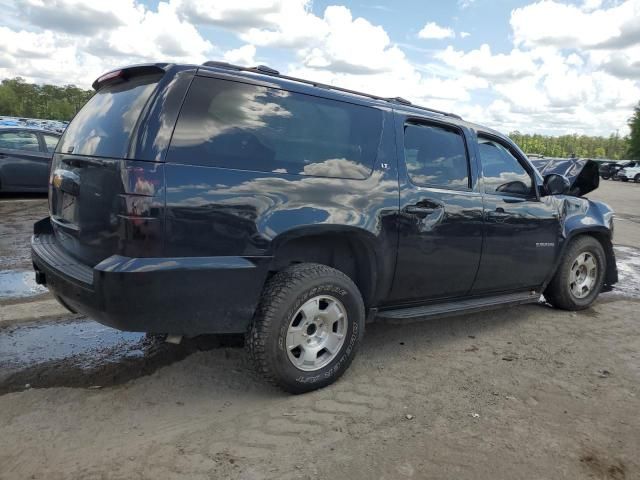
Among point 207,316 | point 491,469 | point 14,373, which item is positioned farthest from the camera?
point 14,373

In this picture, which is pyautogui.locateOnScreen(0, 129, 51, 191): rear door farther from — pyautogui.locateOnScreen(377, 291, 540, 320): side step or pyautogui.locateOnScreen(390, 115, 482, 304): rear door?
pyautogui.locateOnScreen(377, 291, 540, 320): side step

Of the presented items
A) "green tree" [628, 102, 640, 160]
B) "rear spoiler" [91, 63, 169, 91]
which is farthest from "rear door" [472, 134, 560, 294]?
"green tree" [628, 102, 640, 160]

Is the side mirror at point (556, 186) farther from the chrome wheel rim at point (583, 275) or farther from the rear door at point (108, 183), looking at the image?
the rear door at point (108, 183)

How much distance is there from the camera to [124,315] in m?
2.76

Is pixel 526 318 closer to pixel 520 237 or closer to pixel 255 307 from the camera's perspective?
pixel 520 237

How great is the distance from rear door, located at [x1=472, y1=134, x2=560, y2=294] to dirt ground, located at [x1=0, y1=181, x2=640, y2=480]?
55 cm

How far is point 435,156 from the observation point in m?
4.07

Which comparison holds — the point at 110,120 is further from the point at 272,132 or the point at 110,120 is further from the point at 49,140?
the point at 49,140

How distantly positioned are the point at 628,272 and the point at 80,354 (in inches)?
280

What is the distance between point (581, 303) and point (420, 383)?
2749mm

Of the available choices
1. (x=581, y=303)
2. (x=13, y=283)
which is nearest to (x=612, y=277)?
(x=581, y=303)

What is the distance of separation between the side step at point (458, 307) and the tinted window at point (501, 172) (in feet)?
2.96

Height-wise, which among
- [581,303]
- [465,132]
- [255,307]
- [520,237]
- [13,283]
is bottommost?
[13,283]

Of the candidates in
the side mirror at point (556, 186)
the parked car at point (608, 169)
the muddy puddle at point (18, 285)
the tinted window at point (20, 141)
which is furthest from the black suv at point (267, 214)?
the parked car at point (608, 169)
